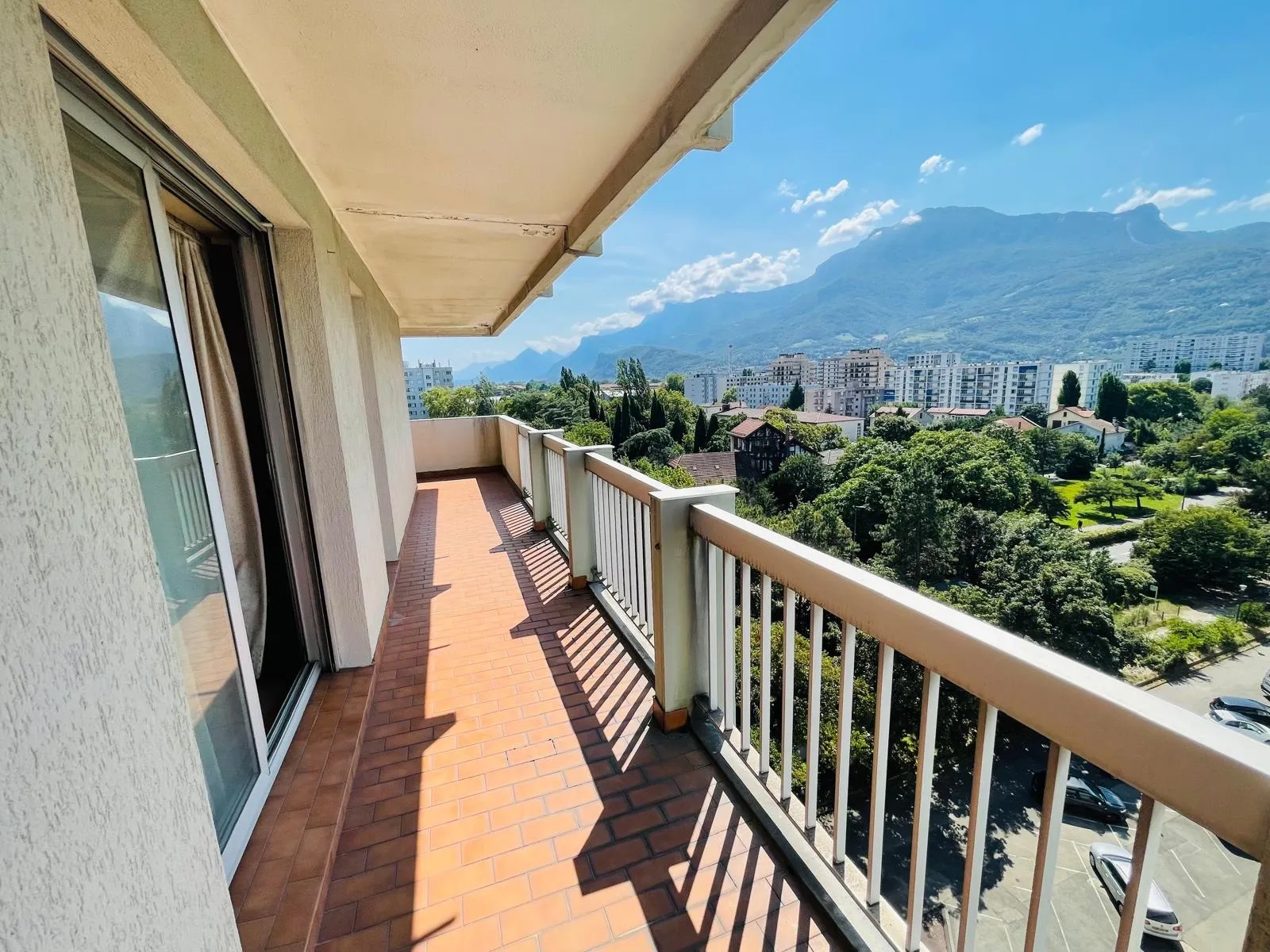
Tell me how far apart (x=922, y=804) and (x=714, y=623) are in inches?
39.8

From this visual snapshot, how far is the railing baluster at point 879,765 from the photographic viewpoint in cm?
129

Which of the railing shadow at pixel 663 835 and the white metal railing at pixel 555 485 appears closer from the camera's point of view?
the railing shadow at pixel 663 835

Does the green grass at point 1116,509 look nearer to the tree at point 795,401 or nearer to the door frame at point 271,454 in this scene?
the tree at point 795,401

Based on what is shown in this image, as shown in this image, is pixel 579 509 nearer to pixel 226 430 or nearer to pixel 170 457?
pixel 226 430

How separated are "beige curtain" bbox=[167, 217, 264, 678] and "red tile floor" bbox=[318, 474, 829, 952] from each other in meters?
0.78

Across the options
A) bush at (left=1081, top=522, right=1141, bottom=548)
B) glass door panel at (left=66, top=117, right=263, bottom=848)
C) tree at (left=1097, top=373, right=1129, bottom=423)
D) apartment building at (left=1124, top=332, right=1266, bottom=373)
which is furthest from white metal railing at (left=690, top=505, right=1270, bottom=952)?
apartment building at (left=1124, top=332, right=1266, bottom=373)

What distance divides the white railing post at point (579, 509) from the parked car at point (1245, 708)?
80.9 feet

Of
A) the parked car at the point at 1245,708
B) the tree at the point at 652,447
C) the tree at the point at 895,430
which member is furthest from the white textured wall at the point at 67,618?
the tree at the point at 895,430

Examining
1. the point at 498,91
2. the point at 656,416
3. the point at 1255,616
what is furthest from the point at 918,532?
the point at 498,91

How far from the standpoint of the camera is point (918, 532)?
30062 mm

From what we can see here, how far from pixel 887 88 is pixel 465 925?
487 ft

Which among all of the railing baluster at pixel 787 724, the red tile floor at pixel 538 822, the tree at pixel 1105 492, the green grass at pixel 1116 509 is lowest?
the green grass at pixel 1116 509

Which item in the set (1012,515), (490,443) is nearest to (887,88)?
(1012,515)

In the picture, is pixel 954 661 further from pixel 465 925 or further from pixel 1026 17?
pixel 1026 17
